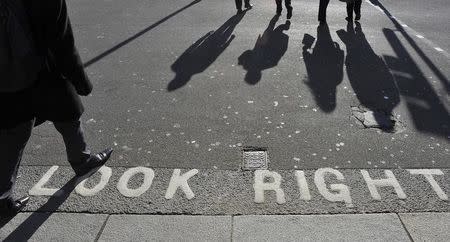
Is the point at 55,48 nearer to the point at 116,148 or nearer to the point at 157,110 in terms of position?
the point at 116,148

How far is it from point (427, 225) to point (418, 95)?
9.46ft

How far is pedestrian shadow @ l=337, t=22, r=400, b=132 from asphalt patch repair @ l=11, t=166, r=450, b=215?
3.91 ft

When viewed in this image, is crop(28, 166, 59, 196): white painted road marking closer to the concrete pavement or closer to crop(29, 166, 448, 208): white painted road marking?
crop(29, 166, 448, 208): white painted road marking

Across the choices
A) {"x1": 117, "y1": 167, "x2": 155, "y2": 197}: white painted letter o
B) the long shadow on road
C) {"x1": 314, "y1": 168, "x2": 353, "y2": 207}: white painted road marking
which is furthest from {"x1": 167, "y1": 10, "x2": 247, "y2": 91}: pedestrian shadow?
{"x1": 314, "y1": 168, "x2": 353, "y2": 207}: white painted road marking

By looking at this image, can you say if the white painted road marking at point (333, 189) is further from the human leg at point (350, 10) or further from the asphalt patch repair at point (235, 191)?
the human leg at point (350, 10)

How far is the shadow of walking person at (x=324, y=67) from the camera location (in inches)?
228

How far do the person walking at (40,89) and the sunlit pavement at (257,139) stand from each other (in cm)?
54

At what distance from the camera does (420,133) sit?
16.1 ft

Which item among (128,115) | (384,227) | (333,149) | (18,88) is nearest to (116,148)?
(128,115)

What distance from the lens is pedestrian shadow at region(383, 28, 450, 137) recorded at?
16.6ft

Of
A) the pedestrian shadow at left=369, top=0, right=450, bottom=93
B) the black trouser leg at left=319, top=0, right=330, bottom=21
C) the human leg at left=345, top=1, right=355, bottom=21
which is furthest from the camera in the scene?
the human leg at left=345, top=1, right=355, bottom=21

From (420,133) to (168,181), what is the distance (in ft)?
9.47

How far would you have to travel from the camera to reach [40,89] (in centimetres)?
337

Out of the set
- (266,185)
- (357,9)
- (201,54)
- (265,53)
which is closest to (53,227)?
(266,185)
